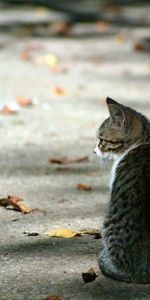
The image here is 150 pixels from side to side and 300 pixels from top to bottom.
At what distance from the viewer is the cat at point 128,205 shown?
474 centimetres

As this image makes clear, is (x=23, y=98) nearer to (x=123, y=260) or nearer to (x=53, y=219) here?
(x=53, y=219)

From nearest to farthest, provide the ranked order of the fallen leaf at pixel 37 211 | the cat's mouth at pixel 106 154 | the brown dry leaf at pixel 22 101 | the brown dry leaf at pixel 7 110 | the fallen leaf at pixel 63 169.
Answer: the cat's mouth at pixel 106 154, the fallen leaf at pixel 37 211, the fallen leaf at pixel 63 169, the brown dry leaf at pixel 7 110, the brown dry leaf at pixel 22 101

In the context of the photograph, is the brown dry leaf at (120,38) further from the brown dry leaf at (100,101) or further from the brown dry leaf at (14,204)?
the brown dry leaf at (14,204)

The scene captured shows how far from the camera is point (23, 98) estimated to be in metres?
10.4

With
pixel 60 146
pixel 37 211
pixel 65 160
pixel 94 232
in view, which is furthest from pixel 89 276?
pixel 60 146

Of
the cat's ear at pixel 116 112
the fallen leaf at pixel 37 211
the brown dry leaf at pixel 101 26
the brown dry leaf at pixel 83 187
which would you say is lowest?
the brown dry leaf at pixel 101 26

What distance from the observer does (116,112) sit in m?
5.41

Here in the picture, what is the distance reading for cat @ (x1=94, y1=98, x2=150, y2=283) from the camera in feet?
15.5

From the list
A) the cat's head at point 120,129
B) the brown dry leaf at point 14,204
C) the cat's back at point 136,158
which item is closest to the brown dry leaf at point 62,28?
the brown dry leaf at point 14,204

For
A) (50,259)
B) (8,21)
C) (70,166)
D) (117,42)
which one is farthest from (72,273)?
(8,21)

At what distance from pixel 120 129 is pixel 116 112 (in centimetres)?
12

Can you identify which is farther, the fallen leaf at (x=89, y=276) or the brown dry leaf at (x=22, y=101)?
the brown dry leaf at (x=22, y=101)

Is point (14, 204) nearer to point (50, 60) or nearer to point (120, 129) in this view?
point (120, 129)

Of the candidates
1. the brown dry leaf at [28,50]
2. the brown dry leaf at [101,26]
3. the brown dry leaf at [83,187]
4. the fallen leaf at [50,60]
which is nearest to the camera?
the brown dry leaf at [83,187]
